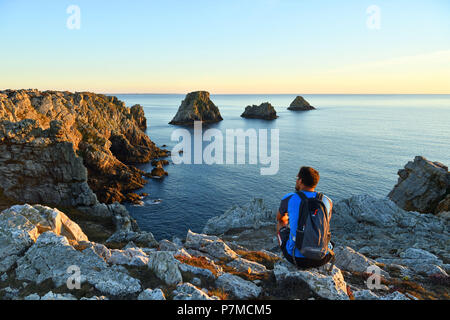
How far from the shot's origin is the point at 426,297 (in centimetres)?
929

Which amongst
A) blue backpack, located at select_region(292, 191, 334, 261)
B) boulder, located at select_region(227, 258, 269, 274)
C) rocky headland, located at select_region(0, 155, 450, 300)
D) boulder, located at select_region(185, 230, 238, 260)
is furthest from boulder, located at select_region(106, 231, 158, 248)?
blue backpack, located at select_region(292, 191, 334, 261)

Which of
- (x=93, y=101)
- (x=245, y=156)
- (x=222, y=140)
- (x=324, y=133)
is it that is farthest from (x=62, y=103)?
(x=324, y=133)

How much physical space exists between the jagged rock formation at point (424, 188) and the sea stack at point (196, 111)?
490 ft

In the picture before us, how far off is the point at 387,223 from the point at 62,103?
8226 cm

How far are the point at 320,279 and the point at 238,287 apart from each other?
2553 mm

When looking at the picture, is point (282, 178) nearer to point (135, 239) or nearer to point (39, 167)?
point (135, 239)

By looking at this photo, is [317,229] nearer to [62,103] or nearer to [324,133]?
[62,103]

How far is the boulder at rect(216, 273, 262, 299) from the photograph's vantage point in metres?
7.99

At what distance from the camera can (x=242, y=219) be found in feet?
116

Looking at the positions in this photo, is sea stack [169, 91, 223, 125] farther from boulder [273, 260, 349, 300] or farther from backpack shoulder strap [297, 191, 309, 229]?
backpack shoulder strap [297, 191, 309, 229]

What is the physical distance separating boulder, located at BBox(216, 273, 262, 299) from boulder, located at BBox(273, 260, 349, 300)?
36.5 inches

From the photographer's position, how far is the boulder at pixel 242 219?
34750 mm

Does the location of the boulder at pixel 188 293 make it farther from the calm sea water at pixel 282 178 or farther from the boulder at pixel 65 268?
the calm sea water at pixel 282 178

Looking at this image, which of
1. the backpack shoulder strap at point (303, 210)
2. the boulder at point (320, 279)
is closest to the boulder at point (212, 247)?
the boulder at point (320, 279)
